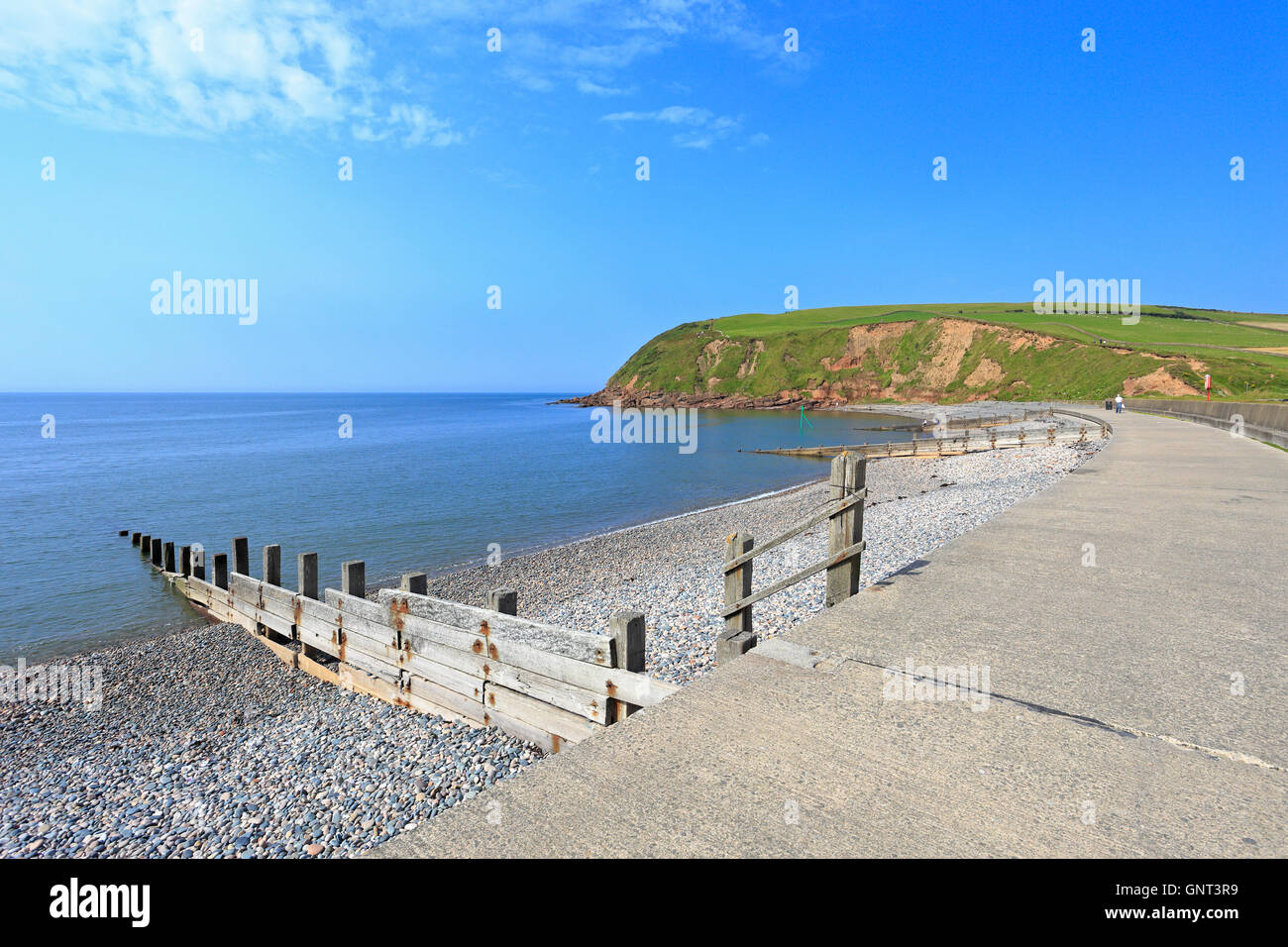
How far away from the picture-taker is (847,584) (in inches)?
269

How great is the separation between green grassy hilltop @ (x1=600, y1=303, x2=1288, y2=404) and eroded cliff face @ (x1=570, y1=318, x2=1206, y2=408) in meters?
0.22

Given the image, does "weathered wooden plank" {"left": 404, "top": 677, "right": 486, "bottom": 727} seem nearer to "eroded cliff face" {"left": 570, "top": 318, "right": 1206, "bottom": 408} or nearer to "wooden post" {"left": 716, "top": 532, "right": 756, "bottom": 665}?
"wooden post" {"left": 716, "top": 532, "right": 756, "bottom": 665}

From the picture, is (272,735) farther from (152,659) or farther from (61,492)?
(61,492)

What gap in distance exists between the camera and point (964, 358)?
111062 millimetres

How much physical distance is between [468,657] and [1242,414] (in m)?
35.0

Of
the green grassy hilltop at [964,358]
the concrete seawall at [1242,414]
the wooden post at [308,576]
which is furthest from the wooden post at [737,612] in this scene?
the green grassy hilltop at [964,358]

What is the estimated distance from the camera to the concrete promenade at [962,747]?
3.02m

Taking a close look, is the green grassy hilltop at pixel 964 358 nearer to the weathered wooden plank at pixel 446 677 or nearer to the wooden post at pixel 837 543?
the wooden post at pixel 837 543

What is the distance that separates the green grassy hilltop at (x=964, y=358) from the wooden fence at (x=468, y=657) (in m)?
69.2

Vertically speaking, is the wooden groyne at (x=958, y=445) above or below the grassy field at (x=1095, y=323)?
below

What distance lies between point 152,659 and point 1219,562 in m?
Result: 17.7

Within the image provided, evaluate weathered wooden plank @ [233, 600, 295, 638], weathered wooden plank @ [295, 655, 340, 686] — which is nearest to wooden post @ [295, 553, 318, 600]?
weathered wooden plank @ [233, 600, 295, 638]

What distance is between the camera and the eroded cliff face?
8625 centimetres
